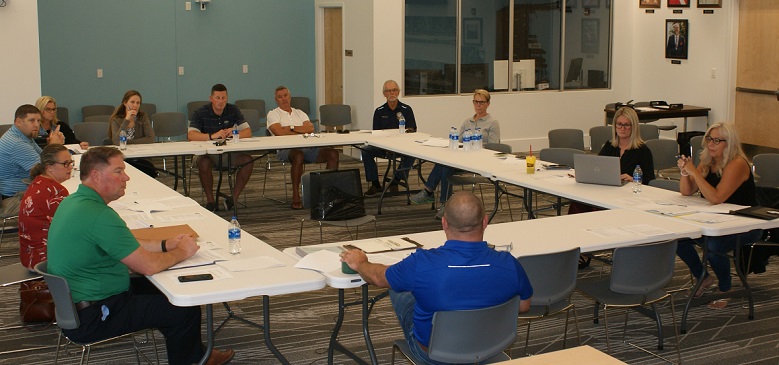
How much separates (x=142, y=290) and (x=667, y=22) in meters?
10.2

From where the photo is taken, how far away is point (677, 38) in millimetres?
13242

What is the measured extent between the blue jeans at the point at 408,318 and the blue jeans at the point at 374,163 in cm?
523

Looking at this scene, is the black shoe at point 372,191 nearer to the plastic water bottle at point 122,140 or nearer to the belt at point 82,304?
the plastic water bottle at point 122,140

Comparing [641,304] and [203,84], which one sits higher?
[203,84]

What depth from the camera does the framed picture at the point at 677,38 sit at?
13.1m

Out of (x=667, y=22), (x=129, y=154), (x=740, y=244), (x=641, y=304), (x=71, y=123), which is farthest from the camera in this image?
(x=667, y=22)

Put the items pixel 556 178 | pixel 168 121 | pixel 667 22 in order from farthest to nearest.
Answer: pixel 667 22 < pixel 168 121 < pixel 556 178

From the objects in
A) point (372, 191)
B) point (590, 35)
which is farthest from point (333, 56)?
point (372, 191)

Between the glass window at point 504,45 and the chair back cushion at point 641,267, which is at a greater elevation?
the glass window at point 504,45

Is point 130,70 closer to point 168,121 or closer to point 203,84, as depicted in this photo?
point 203,84

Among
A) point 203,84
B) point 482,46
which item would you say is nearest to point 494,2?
point 482,46

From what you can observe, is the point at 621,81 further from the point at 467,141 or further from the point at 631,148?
the point at 631,148

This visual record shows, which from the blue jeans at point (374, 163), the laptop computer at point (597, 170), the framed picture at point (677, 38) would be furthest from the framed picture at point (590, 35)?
the laptop computer at point (597, 170)

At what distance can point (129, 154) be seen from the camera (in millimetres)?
8500
